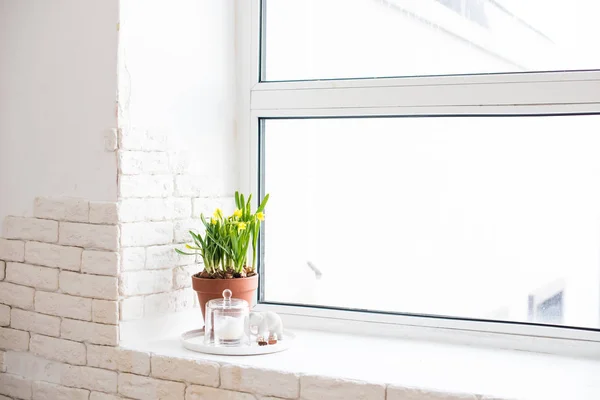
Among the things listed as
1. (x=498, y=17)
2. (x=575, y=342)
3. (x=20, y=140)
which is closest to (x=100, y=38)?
(x=20, y=140)

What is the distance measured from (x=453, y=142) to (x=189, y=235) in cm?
74

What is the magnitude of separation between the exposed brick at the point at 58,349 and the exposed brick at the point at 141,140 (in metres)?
0.51

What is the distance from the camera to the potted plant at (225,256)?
1904mm

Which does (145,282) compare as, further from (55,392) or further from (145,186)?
(55,392)

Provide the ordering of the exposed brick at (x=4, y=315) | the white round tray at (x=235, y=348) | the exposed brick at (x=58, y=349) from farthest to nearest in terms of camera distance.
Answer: the exposed brick at (x=4, y=315) < the exposed brick at (x=58, y=349) < the white round tray at (x=235, y=348)

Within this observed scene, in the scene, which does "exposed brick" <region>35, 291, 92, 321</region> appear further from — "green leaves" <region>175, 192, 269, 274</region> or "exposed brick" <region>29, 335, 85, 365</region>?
"green leaves" <region>175, 192, 269, 274</region>

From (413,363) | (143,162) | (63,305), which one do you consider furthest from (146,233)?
(413,363)

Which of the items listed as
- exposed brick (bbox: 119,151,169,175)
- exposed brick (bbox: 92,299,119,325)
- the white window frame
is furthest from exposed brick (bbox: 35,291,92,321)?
the white window frame

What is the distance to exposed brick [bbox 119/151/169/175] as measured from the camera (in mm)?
1823

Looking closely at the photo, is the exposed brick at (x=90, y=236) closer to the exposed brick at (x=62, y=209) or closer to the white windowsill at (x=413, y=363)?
the exposed brick at (x=62, y=209)

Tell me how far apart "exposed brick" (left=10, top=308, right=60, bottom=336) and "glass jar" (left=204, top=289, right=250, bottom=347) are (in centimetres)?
40

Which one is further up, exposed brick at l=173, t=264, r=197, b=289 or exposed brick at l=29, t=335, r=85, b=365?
exposed brick at l=173, t=264, r=197, b=289

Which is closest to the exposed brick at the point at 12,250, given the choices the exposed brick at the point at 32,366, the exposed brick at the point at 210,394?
the exposed brick at the point at 32,366

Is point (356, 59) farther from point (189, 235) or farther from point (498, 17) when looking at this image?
point (189, 235)
